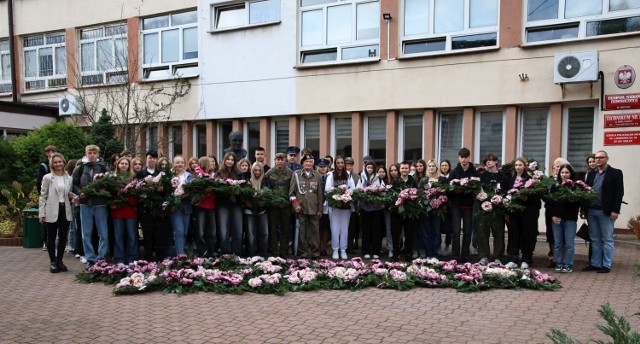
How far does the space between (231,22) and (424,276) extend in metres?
12.0

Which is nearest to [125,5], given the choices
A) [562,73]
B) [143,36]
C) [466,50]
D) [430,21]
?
[143,36]

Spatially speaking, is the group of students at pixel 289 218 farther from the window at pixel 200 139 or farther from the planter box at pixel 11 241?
the window at pixel 200 139

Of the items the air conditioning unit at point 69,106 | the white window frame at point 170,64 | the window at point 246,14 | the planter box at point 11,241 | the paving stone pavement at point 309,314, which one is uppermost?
the window at point 246,14

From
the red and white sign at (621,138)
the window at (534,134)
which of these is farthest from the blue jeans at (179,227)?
the red and white sign at (621,138)

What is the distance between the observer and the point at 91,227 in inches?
345

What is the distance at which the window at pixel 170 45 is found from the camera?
17.6 meters

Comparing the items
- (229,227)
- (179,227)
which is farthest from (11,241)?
(229,227)

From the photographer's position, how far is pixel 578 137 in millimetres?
12562

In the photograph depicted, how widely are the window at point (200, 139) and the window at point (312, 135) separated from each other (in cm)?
391

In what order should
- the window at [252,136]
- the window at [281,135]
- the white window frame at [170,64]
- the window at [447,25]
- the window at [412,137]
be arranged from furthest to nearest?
the white window frame at [170,64] < the window at [252,136] < the window at [281,135] < the window at [412,137] < the window at [447,25]

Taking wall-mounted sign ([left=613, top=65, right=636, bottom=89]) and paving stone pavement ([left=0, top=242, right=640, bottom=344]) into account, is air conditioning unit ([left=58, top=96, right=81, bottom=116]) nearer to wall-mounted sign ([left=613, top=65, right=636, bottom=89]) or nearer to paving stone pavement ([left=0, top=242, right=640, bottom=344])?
paving stone pavement ([left=0, top=242, right=640, bottom=344])

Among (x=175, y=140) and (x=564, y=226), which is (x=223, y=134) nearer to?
(x=175, y=140)

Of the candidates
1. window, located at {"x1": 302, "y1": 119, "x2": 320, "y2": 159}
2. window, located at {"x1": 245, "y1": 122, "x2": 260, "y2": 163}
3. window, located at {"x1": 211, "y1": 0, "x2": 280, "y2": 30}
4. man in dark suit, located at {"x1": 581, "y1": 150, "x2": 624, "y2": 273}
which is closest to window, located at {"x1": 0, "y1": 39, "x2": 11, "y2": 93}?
window, located at {"x1": 211, "y1": 0, "x2": 280, "y2": 30}

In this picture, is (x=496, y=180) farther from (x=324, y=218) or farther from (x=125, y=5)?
(x=125, y=5)
